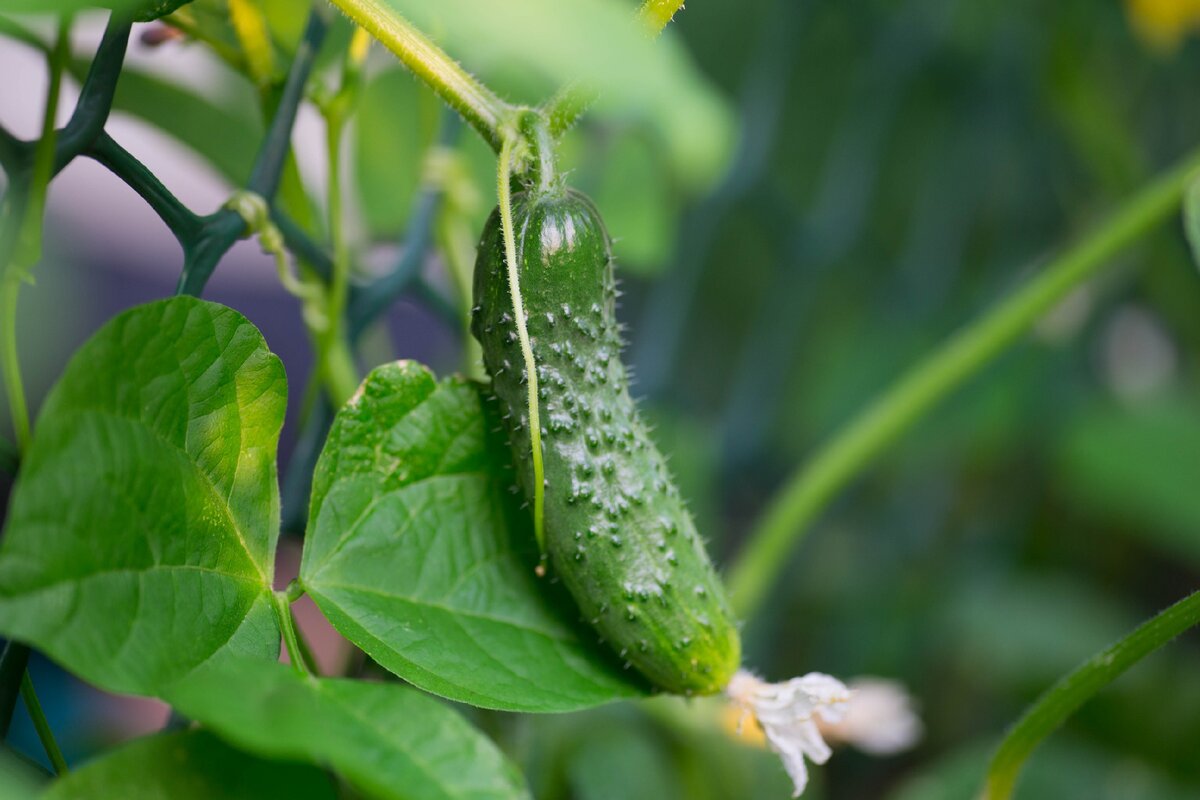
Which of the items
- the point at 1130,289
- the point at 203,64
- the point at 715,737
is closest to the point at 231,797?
the point at 715,737

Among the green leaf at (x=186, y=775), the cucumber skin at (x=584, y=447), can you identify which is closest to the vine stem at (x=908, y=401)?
the cucumber skin at (x=584, y=447)

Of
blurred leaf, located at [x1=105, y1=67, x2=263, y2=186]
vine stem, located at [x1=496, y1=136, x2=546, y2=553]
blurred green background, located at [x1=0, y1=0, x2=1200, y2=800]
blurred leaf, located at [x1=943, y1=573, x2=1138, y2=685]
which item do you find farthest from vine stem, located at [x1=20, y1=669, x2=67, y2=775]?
blurred leaf, located at [x1=943, y1=573, x2=1138, y2=685]

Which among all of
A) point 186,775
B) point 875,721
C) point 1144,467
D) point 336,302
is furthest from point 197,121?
point 1144,467

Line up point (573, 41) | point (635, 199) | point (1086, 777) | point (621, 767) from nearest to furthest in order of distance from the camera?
point (573, 41) < point (621, 767) < point (635, 199) < point (1086, 777)

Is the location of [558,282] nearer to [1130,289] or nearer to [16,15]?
[16,15]

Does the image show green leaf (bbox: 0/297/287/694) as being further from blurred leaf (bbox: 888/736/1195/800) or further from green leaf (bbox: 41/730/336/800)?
blurred leaf (bbox: 888/736/1195/800)

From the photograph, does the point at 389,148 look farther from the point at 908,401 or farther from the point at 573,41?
the point at 573,41

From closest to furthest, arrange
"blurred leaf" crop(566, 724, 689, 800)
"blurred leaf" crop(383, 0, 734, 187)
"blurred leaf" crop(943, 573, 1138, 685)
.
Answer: "blurred leaf" crop(383, 0, 734, 187)
"blurred leaf" crop(566, 724, 689, 800)
"blurred leaf" crop(943, 573, 1138, 685)
